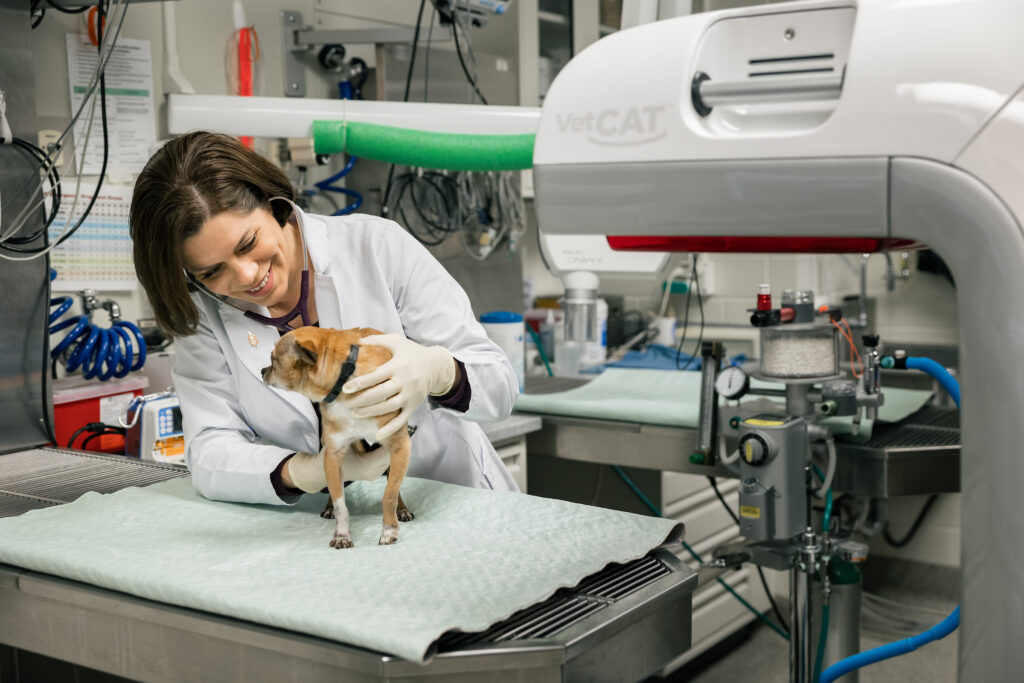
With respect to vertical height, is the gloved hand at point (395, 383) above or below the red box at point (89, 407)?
above

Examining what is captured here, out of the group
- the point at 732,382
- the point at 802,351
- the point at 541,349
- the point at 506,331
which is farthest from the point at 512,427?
the point at 541,349

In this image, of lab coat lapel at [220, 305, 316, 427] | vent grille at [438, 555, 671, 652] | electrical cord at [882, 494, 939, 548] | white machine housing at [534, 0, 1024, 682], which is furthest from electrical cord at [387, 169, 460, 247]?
electrical cord at [882, 494, 939, 548]

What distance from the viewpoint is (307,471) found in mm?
1153

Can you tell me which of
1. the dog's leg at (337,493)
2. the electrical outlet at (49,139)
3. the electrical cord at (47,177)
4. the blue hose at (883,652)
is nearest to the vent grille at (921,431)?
the blue hose at (883,652)

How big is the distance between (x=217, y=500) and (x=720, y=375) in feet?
3.67

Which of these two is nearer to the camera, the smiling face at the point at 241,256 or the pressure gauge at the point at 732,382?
the smiling face at the point at 241,256

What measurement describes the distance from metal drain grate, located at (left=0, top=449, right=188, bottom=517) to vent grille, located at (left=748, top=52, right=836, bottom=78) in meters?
1.08

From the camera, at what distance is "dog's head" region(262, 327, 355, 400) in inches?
37.8

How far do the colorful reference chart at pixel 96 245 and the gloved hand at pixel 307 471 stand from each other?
3.93ft

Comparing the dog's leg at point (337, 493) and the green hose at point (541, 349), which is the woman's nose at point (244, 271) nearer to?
the dog's leg at point (337, 493)

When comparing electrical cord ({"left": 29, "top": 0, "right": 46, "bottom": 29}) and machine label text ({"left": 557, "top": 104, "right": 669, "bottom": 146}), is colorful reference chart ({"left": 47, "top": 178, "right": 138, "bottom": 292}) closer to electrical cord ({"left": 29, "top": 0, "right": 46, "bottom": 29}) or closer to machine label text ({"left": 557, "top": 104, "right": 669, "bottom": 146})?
electrical cord ({"left": 29, "top": 0, "right": 46, "bottom": 29})

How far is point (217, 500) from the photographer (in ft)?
4.10

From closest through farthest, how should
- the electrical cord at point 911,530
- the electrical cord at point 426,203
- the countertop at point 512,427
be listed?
the countertop at point 512,427
the electrical cord at point 426,203
the electrical cord at point 911,530

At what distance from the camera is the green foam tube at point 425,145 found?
1568mm
